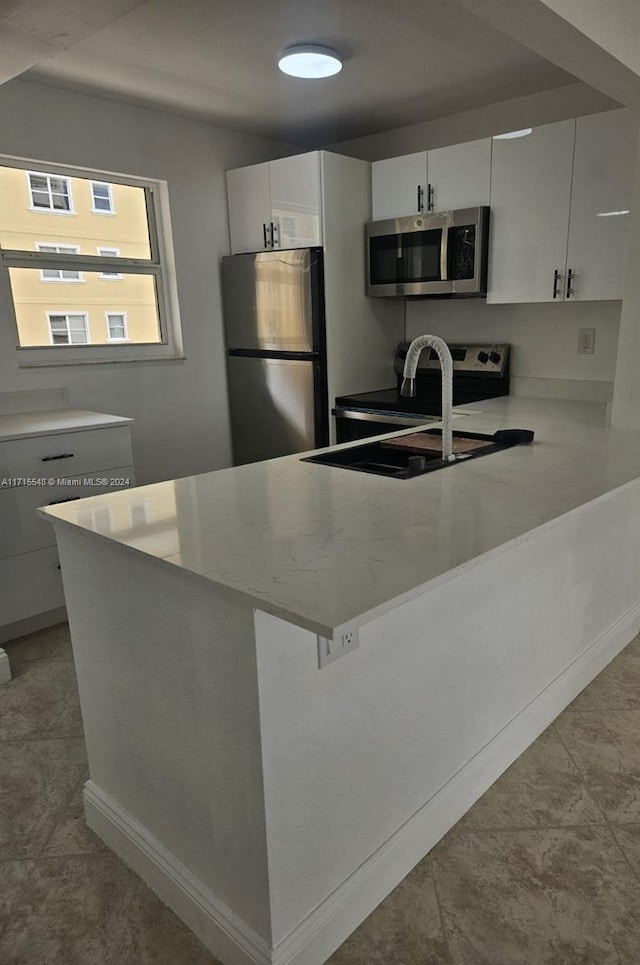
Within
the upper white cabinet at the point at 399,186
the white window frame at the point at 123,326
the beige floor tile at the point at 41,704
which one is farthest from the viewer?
the white window frame at the point at 123,326

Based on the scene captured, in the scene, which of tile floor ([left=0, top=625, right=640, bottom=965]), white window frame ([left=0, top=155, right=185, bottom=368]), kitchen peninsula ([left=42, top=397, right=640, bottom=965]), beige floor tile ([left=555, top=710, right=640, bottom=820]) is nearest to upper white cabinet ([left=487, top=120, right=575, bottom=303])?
kitchen peninsula ([left=42, top=397, right=640, bottom=965])

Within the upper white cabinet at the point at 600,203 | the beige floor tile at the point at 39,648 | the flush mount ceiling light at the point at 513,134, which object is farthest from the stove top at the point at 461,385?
the beige floor tile at the point at 39,648

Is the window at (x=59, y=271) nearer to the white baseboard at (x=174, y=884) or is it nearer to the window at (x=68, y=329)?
the window at (x=68, y=329)

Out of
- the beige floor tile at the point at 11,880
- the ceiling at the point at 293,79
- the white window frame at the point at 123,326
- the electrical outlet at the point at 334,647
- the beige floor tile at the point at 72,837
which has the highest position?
the ceiling at the point at 293,79

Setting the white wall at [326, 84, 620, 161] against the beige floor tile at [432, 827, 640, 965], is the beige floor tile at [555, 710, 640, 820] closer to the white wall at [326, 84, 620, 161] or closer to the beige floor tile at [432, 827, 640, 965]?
the beige floor tile at [432, 827, 640, 965]

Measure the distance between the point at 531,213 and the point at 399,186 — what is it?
2.51ft

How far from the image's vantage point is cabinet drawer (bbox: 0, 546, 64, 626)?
264 centimetres

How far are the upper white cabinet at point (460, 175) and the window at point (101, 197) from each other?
1.65 m

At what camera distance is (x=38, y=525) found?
2676 mm

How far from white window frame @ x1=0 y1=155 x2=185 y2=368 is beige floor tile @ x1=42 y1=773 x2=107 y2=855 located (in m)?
2.05

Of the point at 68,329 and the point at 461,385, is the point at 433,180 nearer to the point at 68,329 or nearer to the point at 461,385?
the point at 461,385

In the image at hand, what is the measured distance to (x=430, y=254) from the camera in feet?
10.9

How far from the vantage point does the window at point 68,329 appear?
10.5 feet

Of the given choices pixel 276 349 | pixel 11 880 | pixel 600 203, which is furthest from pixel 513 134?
pixel 11 880
